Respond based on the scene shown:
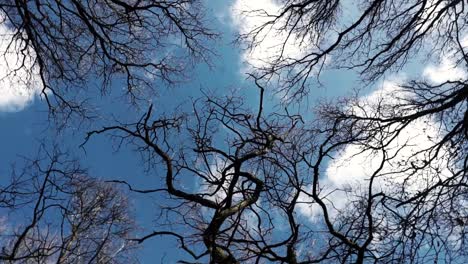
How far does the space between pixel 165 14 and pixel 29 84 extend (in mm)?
2122

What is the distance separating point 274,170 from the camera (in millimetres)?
5836

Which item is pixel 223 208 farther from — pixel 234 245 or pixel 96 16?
pixel 96 16

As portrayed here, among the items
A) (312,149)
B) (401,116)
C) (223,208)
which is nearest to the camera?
(223,208)

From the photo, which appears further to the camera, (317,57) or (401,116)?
(317,57)

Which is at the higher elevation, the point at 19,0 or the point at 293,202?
the point at 19,0

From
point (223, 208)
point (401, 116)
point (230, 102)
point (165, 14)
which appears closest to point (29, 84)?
point (165, 14)

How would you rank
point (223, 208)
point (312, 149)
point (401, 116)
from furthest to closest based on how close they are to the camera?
point (312, 149) < point (401, 116) < point (223, 208)

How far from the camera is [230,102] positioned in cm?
598

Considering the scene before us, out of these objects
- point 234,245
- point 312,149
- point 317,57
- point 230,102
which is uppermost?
point 317,57

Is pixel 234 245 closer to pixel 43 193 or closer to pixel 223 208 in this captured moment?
pixel 223 208

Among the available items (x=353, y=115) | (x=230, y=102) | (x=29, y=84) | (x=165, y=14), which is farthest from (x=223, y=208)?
(x=29, y=84)

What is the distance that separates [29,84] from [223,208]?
330 centimetres

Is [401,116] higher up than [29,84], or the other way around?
[29,84]

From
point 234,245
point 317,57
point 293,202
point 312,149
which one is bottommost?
point 234,245
